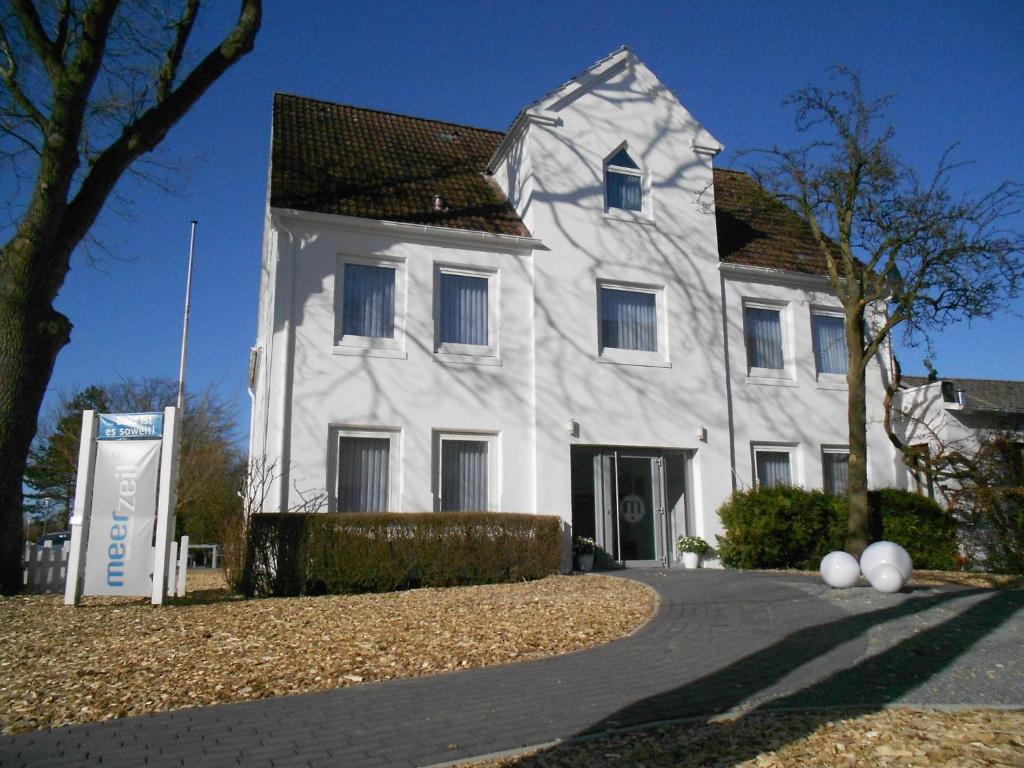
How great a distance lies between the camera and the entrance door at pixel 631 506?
15953 mm

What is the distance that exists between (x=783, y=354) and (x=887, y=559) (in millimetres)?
8143

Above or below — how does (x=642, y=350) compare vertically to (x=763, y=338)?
below

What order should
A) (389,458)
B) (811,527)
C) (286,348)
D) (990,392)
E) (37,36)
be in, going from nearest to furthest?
(37,36), (286,348), (389,458), (811,527), (990,392)

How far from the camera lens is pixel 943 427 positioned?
18.5m

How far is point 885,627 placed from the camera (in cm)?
865

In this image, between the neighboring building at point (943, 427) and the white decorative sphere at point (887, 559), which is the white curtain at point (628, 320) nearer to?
the neighboring building at point (943, 427)

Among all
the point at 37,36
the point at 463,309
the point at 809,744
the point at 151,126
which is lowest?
the point at 809,744

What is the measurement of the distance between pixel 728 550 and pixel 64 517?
41355 millimetres

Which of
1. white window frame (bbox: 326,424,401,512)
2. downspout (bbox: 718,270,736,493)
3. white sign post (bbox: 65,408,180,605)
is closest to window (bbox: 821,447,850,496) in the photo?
downspout (bbox: 718,270,736,493)

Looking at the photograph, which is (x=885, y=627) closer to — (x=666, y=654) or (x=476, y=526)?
(x=666, y=654)

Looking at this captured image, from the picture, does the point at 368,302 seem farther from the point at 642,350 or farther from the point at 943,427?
the point at 943,427

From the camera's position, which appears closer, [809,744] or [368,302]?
[809,744]

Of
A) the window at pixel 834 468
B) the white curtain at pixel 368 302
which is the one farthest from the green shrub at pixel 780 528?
the white curtain at pixel 368 302

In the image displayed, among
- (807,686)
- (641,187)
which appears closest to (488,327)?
(641,187)
